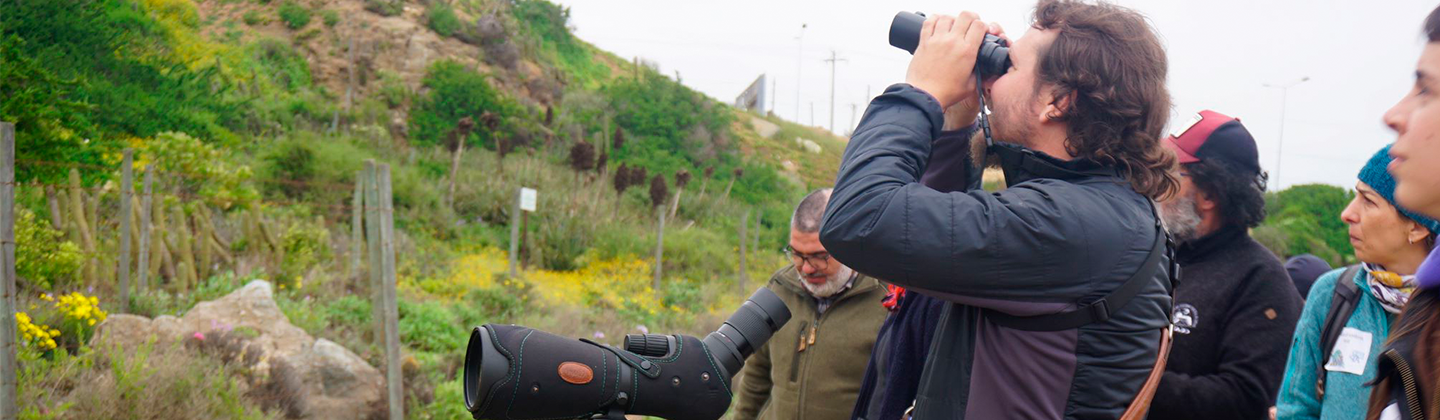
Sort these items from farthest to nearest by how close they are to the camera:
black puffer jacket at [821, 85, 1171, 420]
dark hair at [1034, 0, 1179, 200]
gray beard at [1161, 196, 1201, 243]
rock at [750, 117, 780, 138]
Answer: rock at [750, 117, 780, 138] → gray beard at [1161, 196, 1201, 243] → dark hair at [1034, 0, 1179, 200] → black puffer jacket at [821, 85, 1171, 420]

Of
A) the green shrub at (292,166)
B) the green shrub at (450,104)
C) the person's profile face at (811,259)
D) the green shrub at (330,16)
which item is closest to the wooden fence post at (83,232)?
the person's profile face at (811,259)

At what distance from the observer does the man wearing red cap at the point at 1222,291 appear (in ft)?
7.42

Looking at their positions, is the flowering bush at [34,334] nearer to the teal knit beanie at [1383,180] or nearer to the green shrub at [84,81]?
the green shrub at [84,81]

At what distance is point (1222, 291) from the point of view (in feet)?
7.89

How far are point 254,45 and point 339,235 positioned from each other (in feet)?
31.9

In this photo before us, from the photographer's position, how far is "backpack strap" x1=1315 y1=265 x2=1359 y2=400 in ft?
6.81

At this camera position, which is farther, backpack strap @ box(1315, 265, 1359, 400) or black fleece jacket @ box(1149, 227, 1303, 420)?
black fleece jacket @ box(1149, 227, 1303, 420)

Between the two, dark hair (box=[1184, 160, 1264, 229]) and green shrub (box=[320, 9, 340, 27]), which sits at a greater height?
green shrub (box=[320, 9, 340, 27])

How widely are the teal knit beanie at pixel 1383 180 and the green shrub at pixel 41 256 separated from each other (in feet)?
22.3

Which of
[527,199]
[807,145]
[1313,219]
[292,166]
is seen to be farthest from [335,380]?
[807,145]

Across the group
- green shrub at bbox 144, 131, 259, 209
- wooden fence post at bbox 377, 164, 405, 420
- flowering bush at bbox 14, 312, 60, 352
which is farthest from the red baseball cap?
green shrub at bbox 144, 131, 259, 209

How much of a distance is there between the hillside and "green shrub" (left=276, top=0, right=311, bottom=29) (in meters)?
0.10

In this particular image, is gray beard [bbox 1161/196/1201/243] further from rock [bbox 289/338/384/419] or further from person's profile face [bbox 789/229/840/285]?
rock [bbox 289/338/384/419]

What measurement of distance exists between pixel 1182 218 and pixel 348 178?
44.4 ft
